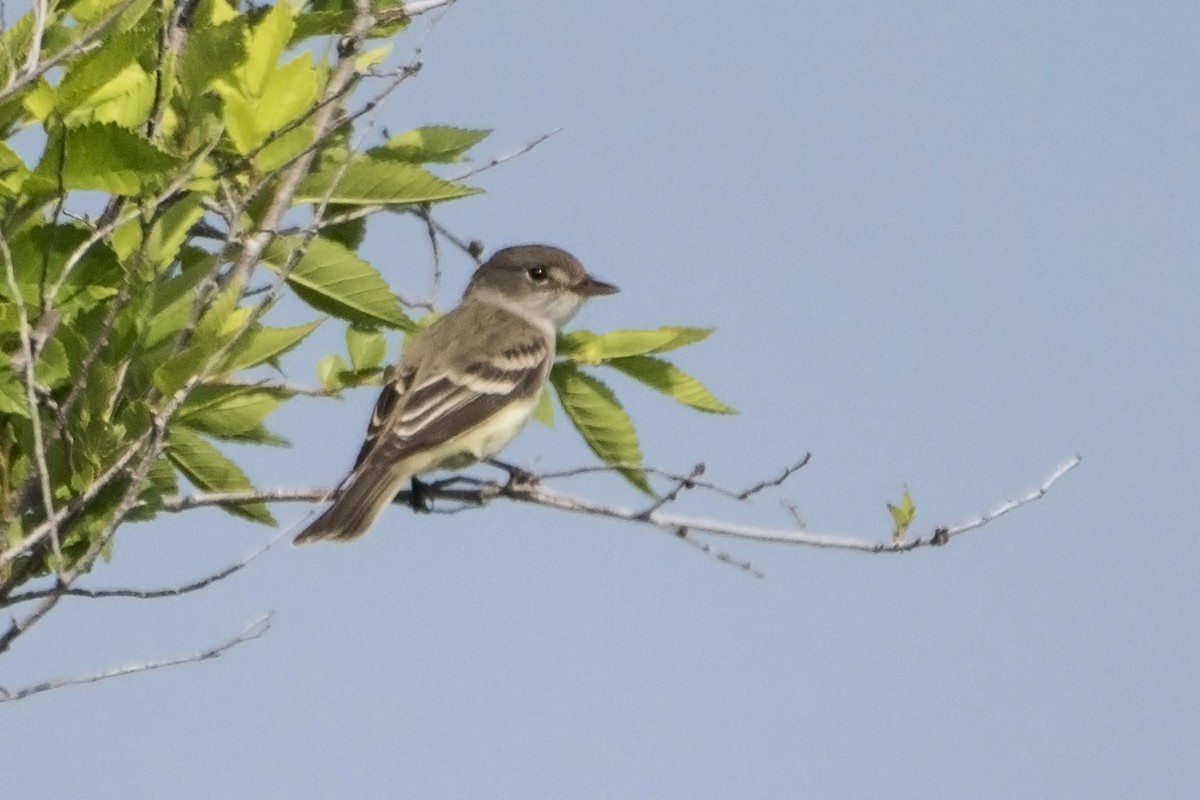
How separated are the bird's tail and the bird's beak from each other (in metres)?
2.81

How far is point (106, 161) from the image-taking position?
3.97 metres

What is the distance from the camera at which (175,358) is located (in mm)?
4270

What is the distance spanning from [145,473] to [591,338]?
200cm

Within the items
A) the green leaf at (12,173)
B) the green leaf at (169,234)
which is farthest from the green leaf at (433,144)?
the green leaf at (12,173)

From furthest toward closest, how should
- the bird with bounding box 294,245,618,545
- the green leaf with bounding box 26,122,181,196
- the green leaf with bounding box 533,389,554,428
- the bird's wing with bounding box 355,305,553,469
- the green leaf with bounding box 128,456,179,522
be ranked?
the bird's wing with bounding box 355,305,553,469 < the bird with bounding box 294,245,618,545 < the green leaf with bounding box 533,389,554,428 < the green leaf with bounding box 128,456,179,522 < the green leaf with bounding box 26,122,181,196

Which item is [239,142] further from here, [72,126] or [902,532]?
[902,532]

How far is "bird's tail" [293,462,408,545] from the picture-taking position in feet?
23.7

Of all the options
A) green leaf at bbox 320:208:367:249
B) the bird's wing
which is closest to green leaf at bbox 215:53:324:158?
green leaf at bbox 320:208:367:249

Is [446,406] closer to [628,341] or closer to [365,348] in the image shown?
[365,348]

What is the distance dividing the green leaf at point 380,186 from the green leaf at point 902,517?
1.94 meters

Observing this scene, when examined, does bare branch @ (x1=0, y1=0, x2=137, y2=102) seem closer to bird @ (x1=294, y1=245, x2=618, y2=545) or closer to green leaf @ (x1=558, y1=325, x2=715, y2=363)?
green leaf @ (x1=558, y1=325, x2=715, y2=363)

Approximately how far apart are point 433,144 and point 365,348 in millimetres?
882

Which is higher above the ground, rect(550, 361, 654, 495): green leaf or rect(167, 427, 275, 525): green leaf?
rect(550, 361, 654, 495): green leaf

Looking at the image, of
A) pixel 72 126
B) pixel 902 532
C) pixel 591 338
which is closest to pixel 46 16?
pixel 72 126
